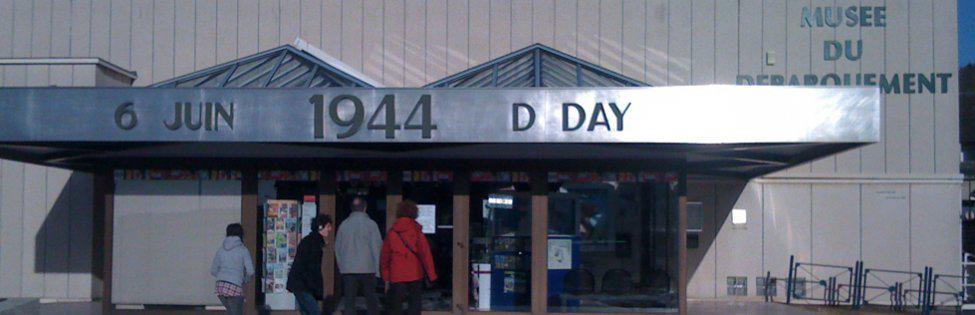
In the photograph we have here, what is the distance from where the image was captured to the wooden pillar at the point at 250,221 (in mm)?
12961

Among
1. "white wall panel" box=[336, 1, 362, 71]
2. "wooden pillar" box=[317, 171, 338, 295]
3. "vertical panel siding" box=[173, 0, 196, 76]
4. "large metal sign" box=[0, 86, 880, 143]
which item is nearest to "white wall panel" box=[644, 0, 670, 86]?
"white wall panel" box=[336, 1, 362, 71]

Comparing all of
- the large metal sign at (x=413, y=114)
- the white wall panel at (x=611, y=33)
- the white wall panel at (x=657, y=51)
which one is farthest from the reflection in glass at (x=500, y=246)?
the white wall panel at (x=657, y=51)

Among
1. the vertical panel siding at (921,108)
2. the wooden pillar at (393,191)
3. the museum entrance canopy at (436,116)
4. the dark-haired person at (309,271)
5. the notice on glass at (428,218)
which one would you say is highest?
the vertical panel siding at (921,108)

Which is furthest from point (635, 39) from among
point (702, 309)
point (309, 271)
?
point (309, 271)

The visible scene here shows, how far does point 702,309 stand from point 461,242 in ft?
14.7

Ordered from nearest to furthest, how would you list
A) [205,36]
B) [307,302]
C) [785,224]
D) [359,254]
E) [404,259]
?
[404,259] → [307,302] → [359,254] → [785,224] → [205,36]

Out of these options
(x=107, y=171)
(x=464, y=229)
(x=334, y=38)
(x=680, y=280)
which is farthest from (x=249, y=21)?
(x=680, y=280)

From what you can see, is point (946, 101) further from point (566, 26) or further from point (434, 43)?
point (434, 43)

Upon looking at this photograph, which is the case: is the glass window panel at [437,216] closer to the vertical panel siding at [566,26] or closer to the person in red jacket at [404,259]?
the person in red jacket at [404,259]

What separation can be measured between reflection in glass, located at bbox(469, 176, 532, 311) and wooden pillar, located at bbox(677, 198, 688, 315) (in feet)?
6.23

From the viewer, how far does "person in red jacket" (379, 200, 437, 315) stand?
35.8ft

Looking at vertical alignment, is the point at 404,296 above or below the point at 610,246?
below

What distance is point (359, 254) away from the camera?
11398 millimetres

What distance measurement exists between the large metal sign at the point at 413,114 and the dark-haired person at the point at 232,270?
3.62 feet
